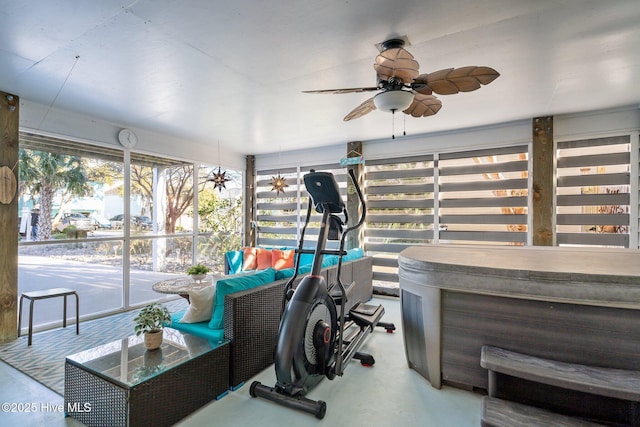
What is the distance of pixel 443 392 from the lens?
7.77 ft

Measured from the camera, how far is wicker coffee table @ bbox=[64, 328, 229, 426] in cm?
179

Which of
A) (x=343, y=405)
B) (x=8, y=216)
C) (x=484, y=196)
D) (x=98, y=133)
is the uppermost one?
(x=98, y=133)

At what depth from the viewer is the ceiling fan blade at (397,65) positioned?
196 cm

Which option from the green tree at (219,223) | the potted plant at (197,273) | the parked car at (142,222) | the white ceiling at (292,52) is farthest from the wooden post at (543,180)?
the parked car at (142,222)

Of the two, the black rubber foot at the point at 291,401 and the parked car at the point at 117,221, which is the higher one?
the parked car at the point at 117,221

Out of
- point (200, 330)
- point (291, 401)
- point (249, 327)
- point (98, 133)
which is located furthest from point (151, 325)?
point (98, 133)

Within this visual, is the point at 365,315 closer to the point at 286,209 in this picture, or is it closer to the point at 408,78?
the point at 408,78

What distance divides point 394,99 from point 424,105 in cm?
52

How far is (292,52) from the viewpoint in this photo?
253cm

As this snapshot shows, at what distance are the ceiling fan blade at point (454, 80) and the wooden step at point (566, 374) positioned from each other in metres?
1.79

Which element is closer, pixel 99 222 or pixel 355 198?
pixel 99 222

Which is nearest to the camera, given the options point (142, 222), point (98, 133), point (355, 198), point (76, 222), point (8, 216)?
point (8, 216)

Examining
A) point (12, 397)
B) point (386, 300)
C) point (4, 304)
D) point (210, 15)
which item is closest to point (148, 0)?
point (210, 15)

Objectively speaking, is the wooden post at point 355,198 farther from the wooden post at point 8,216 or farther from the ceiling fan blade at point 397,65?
the wooden post at point 8,216
